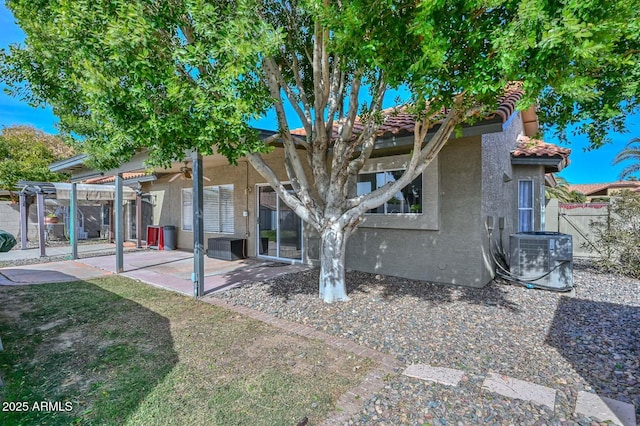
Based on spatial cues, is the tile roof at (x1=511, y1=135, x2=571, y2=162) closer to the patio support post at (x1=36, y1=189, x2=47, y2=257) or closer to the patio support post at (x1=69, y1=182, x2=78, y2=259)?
the patio support post at (x1=69, y1=182, x2=78, y2=259)

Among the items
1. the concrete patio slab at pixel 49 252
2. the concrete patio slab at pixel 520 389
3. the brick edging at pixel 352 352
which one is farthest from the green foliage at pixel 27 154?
the concrete patio slab at pixel 520 389

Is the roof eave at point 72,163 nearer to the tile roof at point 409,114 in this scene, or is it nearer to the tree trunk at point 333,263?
the tile roof at point 409,114

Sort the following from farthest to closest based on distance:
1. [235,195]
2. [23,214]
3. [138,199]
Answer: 1. [138,199]
2. [23,214]
3. [235,195]

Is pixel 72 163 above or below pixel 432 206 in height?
above

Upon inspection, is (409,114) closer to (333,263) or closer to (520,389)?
(333,263)

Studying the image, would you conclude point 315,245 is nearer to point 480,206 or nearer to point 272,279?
point 272,279

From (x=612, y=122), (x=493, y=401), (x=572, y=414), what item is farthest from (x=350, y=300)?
(x=612, y=122)

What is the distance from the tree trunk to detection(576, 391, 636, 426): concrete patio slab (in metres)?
3.54

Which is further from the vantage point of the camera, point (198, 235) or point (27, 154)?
point (27, 154)

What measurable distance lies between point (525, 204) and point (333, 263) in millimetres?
7577

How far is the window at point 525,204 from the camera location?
10094 mm

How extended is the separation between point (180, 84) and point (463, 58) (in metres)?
3.50

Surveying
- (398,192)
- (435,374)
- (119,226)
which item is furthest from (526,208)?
(119,226)

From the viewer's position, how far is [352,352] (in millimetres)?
4102
